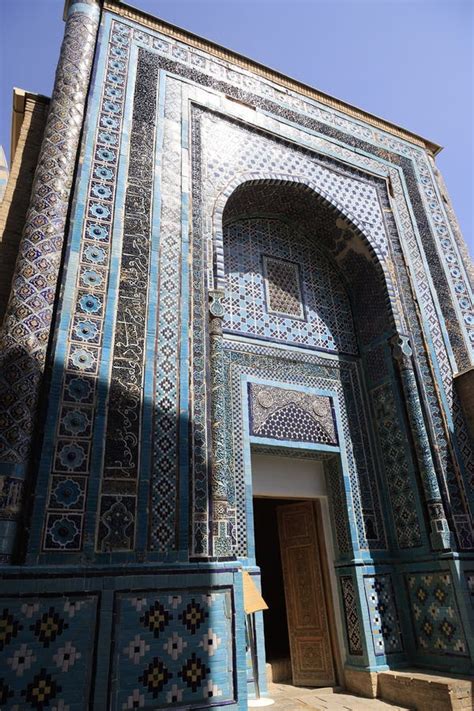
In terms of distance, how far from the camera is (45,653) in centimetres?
275

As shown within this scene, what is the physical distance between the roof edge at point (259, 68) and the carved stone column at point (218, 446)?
374cm

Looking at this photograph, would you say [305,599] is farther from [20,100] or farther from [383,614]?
[20,100]

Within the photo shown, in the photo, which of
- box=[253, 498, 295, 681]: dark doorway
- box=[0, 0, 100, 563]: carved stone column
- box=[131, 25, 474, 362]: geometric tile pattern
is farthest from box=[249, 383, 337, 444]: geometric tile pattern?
box=[253, 498, 295, 681]: dark doorway

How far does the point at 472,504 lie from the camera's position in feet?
16.2

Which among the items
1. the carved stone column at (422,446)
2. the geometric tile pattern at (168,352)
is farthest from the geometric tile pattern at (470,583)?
the geometric tile pattern at (168,352)

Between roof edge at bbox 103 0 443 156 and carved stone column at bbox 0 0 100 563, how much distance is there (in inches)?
33.8

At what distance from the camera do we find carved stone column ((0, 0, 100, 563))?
9.98ft

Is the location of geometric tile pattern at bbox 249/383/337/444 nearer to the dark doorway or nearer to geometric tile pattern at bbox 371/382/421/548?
geometric tile pattern at bbox 371/382/421/548

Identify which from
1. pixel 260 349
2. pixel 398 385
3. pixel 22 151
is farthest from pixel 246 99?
pixel 398 385

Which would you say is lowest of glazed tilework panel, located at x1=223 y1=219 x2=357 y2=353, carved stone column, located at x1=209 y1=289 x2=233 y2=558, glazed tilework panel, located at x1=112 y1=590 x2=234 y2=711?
glazed tilework panel, located at x1=112 y1=590 x2=234 y2=711

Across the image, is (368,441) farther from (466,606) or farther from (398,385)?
(466,606)

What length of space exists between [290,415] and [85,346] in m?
2.33

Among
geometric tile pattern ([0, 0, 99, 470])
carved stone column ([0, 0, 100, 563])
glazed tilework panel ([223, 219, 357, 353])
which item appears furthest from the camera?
glazed tilework panel ([223, 219, 357, 353])

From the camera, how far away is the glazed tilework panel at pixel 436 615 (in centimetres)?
431
